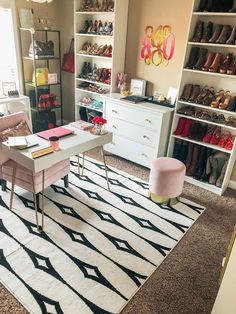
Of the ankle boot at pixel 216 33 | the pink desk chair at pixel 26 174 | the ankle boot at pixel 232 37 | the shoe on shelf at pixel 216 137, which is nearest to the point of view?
the pink desk chair at pixel 26 174

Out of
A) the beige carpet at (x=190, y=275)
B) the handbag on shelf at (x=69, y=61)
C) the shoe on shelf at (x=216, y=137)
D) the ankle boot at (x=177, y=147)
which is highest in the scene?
the handbag on shelf at (x=69, y=61)

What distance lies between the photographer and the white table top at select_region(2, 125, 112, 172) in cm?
206

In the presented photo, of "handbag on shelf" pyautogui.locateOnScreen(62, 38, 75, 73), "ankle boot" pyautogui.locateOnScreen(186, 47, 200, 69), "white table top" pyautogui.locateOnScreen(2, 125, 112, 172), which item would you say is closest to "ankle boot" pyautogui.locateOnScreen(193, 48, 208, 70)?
"ankle boot" pyautogui.locateOnScreen(186, 47, 200, 69)

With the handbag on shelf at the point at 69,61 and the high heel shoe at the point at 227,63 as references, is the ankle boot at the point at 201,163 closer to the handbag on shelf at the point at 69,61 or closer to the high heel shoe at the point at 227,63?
the high heel shoe at the point at 227,63

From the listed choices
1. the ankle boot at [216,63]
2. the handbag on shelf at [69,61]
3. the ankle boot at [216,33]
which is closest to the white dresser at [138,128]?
the ankle boot at [216,63]

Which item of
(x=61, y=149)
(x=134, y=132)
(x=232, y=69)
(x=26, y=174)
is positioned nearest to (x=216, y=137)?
(x=232, y=69)

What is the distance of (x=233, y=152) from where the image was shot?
281cm

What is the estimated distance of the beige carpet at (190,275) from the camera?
1.71 metres

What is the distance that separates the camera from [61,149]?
2.21 metres

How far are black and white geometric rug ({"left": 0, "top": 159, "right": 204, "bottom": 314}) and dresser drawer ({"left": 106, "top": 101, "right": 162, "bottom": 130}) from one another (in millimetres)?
792

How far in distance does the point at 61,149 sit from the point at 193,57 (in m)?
1.84

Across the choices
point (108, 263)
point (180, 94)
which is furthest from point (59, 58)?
point (108, 263)

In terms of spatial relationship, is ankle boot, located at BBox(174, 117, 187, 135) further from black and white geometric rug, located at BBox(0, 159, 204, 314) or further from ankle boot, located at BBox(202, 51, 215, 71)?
black and white geometric rug, located at BBox(0, 159, 204, 314)

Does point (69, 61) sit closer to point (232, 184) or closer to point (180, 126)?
point (180, 126)
